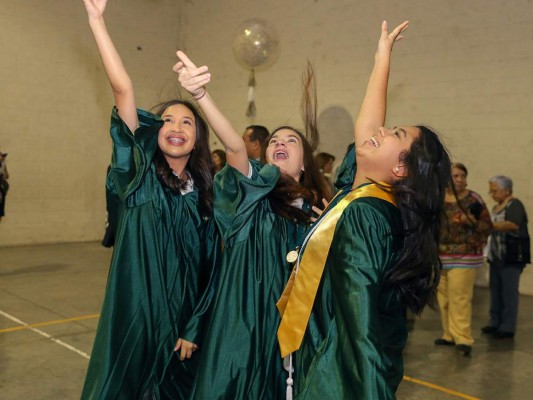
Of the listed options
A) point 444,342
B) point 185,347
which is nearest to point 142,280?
point 185,347

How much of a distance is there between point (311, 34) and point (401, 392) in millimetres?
6787

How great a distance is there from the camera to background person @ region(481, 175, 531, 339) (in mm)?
5512

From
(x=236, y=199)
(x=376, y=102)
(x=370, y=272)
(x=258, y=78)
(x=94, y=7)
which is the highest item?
(x=258, y=78)

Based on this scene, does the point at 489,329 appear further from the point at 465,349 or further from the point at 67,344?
the point at 67,344

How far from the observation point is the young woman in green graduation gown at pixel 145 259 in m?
2.27

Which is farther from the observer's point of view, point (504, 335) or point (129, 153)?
point (504, 335)

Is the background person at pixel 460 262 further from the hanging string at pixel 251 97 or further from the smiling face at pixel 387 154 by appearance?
the hanging string at pixel 251 97

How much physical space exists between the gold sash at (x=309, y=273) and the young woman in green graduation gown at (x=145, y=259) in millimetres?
707

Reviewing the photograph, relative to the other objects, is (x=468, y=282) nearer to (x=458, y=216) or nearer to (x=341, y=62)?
(x=458, y=216)

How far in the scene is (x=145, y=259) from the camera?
234cm

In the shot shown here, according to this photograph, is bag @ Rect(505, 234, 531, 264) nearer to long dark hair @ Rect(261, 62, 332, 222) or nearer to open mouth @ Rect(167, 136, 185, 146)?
long dark hair @ Rect(261, 62, 332, 222)

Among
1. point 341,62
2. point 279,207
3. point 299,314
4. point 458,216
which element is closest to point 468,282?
point 458,216

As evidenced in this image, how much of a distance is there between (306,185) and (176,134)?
65 cm

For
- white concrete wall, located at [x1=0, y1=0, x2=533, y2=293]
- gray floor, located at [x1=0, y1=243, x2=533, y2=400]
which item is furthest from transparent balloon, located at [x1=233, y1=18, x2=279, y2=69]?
gray floor, located at [x1=0, y1=243, x2=533, y2=400]
